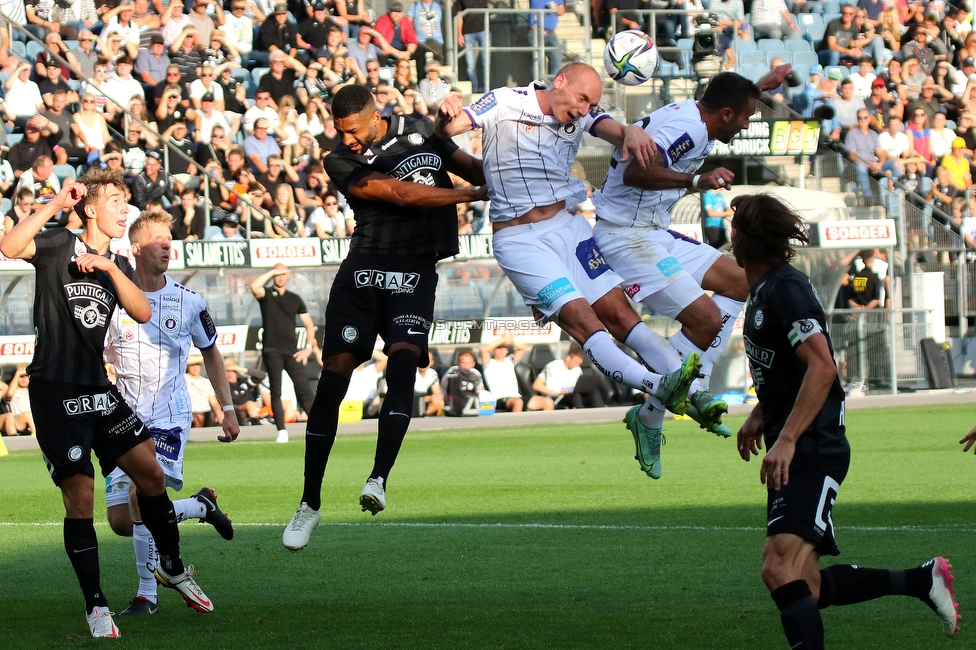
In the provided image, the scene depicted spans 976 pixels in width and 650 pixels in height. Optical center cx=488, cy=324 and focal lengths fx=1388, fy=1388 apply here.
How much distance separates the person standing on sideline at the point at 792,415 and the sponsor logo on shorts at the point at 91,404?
3.25 metres

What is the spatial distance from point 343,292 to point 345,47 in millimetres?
18349

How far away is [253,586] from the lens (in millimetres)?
8281

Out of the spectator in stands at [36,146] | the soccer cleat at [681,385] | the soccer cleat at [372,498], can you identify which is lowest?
the soccer cleat at [372,498]

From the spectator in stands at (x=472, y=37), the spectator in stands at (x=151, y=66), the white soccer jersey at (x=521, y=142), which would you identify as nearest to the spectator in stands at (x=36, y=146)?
the spectator in stands at (x=151, y=66)

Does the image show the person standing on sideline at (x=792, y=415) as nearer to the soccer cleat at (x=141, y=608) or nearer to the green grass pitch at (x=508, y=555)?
the green grass pitch at (x=508, y=555)

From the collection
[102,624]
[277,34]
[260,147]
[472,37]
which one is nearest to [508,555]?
[102,624]

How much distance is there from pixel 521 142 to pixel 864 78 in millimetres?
24027

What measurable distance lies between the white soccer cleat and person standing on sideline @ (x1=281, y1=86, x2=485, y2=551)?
1424 millimetres

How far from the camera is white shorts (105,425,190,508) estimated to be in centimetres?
814

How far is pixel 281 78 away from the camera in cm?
2455

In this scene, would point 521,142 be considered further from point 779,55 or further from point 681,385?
point 779,55

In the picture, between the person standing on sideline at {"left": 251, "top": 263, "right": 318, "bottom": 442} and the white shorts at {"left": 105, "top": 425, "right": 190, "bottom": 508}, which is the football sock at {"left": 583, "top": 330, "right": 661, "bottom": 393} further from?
the person standing on sideline at {"left": 251, "top": 263, "right": 318, "bottom": 442}

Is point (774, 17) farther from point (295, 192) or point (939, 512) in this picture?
point (939, 512)

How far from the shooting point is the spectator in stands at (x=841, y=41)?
31.0 metres
